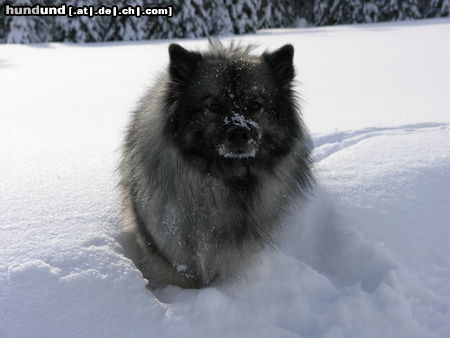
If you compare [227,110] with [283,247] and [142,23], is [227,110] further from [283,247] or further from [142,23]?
[142,23]

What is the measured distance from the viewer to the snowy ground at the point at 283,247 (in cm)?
170

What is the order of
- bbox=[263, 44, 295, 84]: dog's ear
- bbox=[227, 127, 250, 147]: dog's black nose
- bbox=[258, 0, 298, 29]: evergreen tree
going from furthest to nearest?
1. bbox=[258, 0, 298, 29]: evergreen tree
2. bbox=[263, 44, 295, 84]: dog's ear
3. bbox=[227, 127, 250, 147]: dog's black nose

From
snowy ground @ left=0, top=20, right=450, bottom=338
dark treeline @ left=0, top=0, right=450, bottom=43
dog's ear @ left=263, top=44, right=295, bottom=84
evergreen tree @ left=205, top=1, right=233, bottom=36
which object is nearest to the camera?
snowy ground @ left=0, top=20, right=450, bottom=338

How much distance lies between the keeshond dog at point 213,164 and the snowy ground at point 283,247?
0.16 m

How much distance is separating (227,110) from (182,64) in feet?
1.13

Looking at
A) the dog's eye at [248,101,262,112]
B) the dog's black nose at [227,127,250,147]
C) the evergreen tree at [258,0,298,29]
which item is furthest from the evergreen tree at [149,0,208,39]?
the dog's black nose at [227,127,250,147]

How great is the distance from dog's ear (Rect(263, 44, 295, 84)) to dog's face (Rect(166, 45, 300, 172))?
0.06 metres

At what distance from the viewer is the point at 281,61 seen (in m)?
2.31

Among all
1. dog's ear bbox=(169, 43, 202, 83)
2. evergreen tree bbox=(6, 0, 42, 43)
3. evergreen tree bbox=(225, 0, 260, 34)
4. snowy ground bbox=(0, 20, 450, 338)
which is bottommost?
snowy ground bbox=(0, 20, 450, 338)

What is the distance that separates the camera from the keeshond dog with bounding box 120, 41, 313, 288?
2.07m

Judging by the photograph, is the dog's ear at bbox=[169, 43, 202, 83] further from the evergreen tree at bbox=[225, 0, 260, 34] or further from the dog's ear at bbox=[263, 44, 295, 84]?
the evergreen tree at bbox=[225, 0, 260, 34]

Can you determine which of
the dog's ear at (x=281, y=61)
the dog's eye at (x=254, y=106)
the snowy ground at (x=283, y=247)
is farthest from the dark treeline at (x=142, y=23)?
the dog's eye at (x=254, y=106)

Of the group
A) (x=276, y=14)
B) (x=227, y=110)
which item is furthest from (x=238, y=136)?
(x=276, y=14)

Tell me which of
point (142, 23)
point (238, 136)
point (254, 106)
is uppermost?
point (142, 23)
